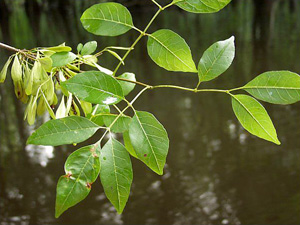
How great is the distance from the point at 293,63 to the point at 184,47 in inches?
421

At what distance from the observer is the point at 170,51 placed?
1.49 ft

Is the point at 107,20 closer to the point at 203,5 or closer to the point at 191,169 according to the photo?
the point at 203,5

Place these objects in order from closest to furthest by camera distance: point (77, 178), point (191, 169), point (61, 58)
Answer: point (77, 178), point (61, 58), point (191, 169)

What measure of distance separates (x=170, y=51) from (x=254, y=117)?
12 centimetres

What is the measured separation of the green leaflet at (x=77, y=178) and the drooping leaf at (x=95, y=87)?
0.19 ft

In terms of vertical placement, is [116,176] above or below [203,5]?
below

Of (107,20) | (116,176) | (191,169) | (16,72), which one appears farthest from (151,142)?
(191,169)

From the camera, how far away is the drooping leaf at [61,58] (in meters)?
0.50

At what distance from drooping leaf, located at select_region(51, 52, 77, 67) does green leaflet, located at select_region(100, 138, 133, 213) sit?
152 mm

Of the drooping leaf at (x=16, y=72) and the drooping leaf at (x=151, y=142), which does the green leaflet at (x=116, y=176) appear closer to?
the drooping leaf at (x=151, y=142)

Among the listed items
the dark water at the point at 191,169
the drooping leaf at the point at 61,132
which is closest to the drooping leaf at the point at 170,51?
the drooping leaf at the point at 61,132

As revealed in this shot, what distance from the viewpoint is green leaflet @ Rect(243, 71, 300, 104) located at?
1.35 feet

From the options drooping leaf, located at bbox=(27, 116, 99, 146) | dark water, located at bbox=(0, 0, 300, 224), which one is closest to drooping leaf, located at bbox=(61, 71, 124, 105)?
drooping leaf, located at bbox=(27, 116, 99, 146)

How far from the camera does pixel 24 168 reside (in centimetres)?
768
